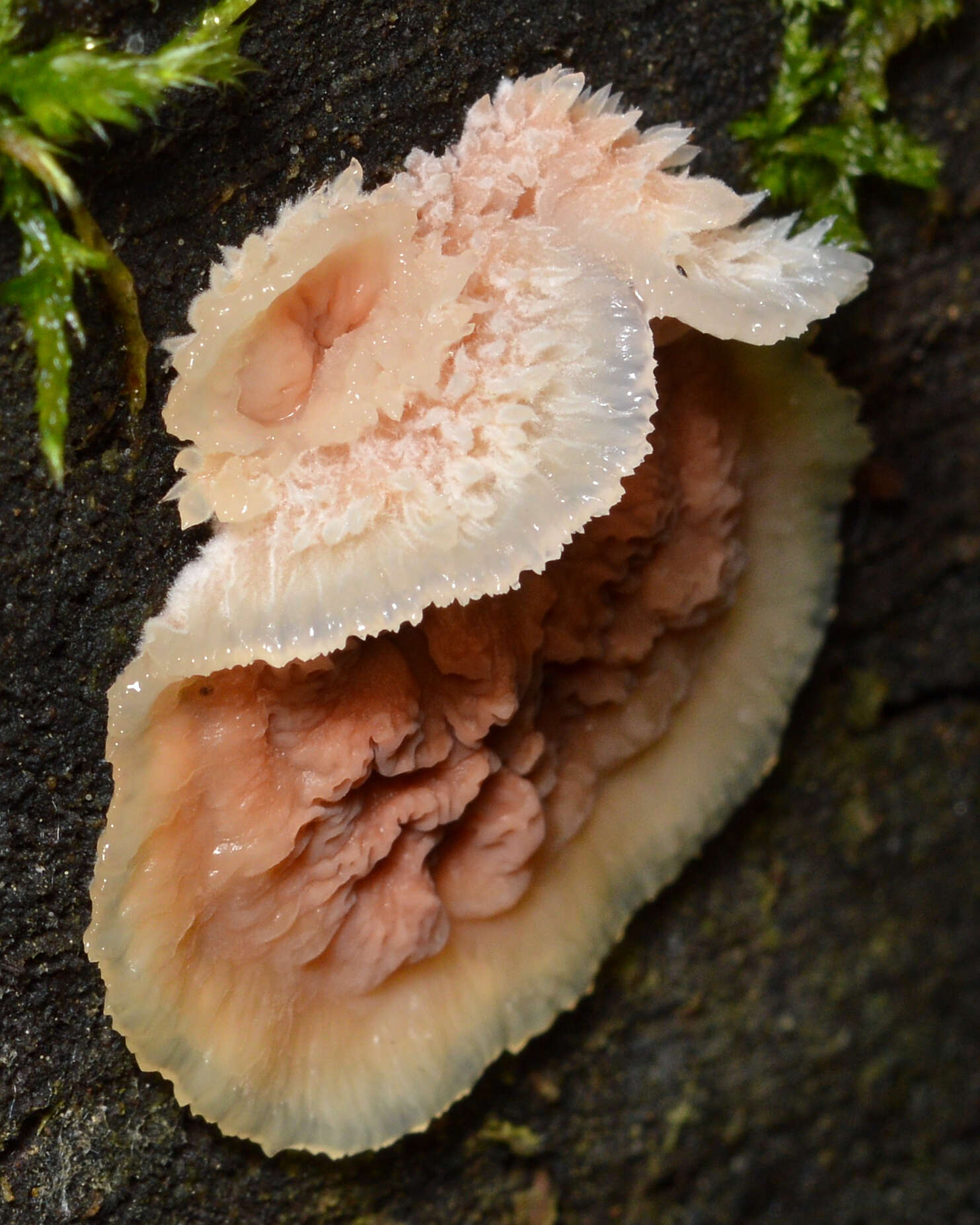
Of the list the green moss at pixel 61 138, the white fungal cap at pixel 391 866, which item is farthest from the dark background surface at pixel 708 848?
the white fungal cap at pixel 391 866

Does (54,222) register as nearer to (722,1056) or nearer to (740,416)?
(740,416)

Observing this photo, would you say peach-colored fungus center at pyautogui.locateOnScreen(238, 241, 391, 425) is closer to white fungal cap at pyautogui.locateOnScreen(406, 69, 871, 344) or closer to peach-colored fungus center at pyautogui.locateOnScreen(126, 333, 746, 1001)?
peach-colored fungus center at pyautogui.locateOnScreen(126, 333, 746, 1001)

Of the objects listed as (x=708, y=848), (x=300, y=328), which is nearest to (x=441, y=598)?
(x=300, y=328)

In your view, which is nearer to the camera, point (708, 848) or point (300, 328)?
point (300, 328)

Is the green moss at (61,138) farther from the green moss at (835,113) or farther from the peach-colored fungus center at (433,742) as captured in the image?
the green moss at (835,113)

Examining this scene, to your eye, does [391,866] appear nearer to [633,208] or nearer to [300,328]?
[300,328]

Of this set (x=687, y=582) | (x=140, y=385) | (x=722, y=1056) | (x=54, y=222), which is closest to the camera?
(x=54, y=222)

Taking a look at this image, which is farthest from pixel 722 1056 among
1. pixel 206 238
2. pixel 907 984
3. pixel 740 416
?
pixel 206 238
